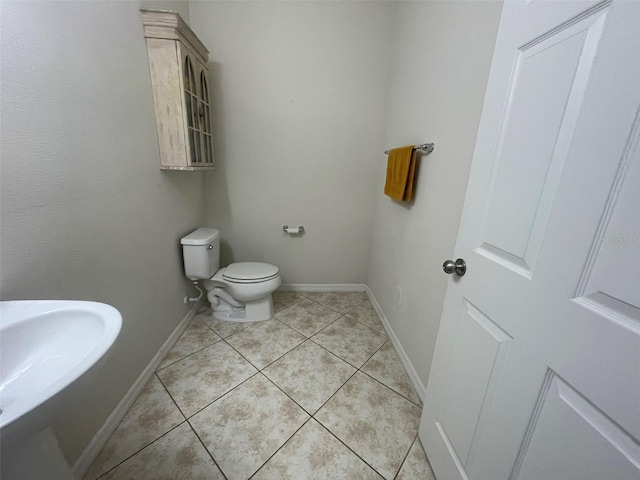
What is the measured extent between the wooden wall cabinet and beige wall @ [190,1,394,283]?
389 millimetres

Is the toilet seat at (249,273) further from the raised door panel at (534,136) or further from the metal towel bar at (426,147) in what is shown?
the raised door panel at (534,136)

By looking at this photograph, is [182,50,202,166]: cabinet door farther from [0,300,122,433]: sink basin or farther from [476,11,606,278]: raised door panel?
[476,11,606,278]: raised door panel

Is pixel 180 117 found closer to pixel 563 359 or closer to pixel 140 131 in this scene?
pixel 140 131

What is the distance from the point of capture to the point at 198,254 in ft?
5.56

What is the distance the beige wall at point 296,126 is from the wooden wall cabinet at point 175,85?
15.3 inches

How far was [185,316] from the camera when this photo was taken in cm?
183

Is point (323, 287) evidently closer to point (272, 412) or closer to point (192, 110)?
point (272, 412)

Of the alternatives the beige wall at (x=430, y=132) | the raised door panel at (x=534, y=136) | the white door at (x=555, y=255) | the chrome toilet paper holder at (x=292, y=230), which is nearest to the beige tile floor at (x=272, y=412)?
the beige wall at (x=430, y=132)

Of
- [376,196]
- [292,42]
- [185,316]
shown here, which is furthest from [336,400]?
[292,42]

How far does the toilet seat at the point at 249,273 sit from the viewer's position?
1.82 metres

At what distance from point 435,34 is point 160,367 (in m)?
2.43

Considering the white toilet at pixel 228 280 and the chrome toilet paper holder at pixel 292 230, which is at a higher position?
the chrome toilet paper holder at pixel 292 230

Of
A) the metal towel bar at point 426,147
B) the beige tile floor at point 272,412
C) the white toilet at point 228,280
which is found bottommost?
the beige tile floor at point 272,412

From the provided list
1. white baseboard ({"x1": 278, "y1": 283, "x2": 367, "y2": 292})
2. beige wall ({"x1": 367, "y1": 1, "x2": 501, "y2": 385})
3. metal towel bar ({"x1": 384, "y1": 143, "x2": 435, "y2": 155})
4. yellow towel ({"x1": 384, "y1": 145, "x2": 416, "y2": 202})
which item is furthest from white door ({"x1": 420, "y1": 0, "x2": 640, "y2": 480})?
white baseboard ({"x1": 278, "y1": 283, "x2": 367, "y2": 292})
